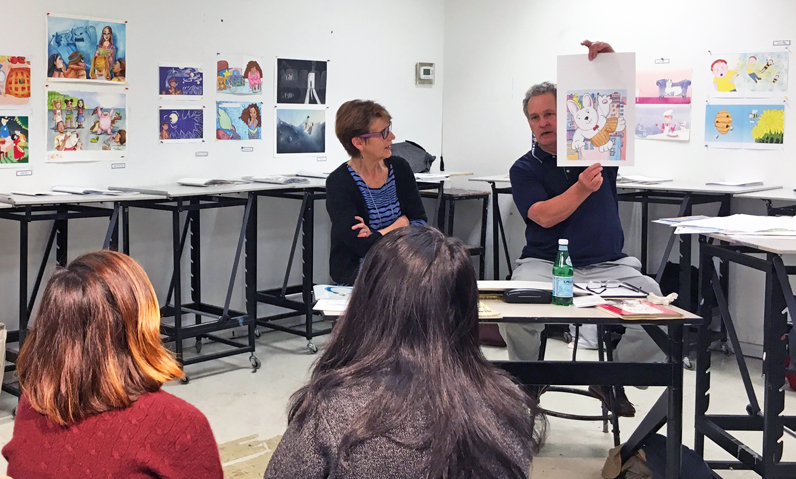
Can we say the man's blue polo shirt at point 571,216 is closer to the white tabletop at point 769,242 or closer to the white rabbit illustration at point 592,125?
the white rabbit illustration at point 592,125

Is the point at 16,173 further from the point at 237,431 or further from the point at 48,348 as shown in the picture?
Answer: the point at 48,348

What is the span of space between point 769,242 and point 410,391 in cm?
168

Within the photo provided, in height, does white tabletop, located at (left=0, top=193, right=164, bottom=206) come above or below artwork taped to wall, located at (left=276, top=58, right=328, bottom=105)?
below

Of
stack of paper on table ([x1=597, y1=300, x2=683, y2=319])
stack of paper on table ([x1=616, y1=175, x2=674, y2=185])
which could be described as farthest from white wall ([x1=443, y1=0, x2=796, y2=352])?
stack of paper on table ([x1=597, y1=300, x2=683, y2=319])

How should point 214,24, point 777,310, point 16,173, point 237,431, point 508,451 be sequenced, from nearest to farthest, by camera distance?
point 508,451
point 777,310
point 237,431
point 16,173
point 214,24

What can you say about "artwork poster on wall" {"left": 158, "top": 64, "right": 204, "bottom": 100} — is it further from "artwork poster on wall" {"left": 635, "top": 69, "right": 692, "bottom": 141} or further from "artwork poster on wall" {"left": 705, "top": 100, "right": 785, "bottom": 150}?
"artwork poster on wall" {"left": 705, "top": 100, "right": 785, "bottom": 150}

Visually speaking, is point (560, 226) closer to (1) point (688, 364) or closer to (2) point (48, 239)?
(1) point (688, 364)

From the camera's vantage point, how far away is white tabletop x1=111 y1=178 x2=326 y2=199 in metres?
3.95

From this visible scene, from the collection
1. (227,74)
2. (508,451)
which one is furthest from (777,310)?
(227,74)

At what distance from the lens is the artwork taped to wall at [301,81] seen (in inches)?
198

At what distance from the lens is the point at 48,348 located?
4.51 feet

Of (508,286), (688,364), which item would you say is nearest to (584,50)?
(688,364)

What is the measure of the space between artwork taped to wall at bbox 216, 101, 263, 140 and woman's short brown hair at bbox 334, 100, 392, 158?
4.48ft

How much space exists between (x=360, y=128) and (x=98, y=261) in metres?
2.21
